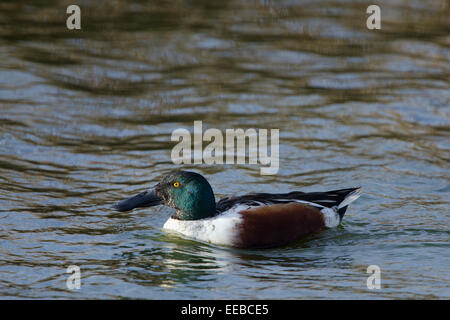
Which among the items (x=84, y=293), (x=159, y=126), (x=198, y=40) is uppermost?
(x=198, y=40)

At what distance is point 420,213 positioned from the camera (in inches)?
392

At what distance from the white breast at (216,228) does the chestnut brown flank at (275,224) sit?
7cm

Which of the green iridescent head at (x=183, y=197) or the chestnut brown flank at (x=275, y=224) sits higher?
the green iridescent head at (x=183, y=197)

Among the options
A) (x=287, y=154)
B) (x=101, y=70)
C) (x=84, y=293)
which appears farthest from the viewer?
(x=101, y=70)

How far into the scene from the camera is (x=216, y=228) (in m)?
9.02

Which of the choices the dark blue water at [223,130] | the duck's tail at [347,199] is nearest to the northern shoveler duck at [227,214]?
the dark blue water at [223,130]

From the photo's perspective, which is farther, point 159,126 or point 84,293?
point 159,126

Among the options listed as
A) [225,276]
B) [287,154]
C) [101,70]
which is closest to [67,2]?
[101,70]

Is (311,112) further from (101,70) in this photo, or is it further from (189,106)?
(101,70)

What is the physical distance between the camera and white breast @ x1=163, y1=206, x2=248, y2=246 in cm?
900

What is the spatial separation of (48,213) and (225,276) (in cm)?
273

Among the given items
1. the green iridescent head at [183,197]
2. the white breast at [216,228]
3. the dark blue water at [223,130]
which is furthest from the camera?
the green iridescent head at [183,197]

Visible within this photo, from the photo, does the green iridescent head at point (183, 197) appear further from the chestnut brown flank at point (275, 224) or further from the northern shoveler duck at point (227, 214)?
the chestnut brown flank at point (275, 224)

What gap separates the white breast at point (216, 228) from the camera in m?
9.00
